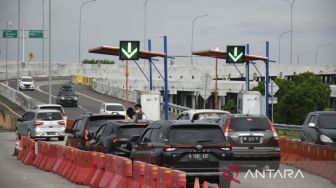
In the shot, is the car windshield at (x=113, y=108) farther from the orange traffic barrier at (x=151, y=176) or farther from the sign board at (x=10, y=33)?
the orange traffic barrier at (x=151, y=176)

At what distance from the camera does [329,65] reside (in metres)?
141

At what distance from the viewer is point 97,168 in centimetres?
2048

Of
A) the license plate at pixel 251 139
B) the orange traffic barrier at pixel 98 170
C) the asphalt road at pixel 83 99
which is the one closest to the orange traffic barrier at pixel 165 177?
the orange traffic barrier at pixel 98 170

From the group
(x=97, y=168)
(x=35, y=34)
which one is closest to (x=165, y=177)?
(x=97, y=168)

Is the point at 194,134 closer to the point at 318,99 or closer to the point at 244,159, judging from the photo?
the point at 244,159

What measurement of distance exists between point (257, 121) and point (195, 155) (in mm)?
6191

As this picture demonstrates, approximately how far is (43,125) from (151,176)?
2737 cm

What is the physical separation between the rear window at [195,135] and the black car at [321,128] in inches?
354

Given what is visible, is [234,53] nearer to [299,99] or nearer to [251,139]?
[251,139]

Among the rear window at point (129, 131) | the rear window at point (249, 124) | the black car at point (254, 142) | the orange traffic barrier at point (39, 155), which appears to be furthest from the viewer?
the orange traffic barrier at point (39, 155)

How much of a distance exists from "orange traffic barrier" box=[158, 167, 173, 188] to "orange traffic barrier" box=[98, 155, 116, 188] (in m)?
3.79

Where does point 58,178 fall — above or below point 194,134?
below

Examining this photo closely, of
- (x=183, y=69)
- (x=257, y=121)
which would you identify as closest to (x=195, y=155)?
(x=257, y=121)

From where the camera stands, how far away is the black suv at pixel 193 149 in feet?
56.9
